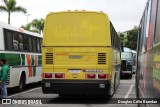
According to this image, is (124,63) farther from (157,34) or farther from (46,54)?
(157,34)

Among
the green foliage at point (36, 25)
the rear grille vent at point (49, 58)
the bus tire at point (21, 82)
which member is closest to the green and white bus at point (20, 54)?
the bus tire at point (21, 82)

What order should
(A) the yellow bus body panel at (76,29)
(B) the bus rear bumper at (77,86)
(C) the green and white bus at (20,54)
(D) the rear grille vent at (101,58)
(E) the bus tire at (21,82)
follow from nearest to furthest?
1. (B) the bus rear bumper at (77,86)
2. (D) the rear grille vent at (101,58)
3. (A) the yellow bus body panel at (76,29)
4. (C) the green and white bus at (20,54)
5. (E) the bus tire at (21,82)

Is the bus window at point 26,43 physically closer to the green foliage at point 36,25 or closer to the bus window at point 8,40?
the bus window at point 8,40

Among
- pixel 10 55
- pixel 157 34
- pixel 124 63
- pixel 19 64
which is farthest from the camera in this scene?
pixel 124 63

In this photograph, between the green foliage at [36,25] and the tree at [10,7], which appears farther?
the green foliage at [36,25]

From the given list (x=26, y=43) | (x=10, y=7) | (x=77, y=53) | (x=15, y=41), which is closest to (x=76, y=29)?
(x=77, y=53)

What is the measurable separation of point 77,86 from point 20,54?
5711 millimetres

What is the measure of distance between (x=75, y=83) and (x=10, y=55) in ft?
14.3

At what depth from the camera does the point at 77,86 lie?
14594 mm

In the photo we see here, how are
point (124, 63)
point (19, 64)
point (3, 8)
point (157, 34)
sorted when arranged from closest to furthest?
point (157, 34) → point (19, 64) → point (124, 63) → point (3, 8)

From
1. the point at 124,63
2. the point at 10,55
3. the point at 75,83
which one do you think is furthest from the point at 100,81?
the point at 124,63

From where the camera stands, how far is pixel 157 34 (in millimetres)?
5195

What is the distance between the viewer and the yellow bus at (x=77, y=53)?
48.0 feet

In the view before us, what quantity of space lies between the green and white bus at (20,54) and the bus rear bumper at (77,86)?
124 inches
